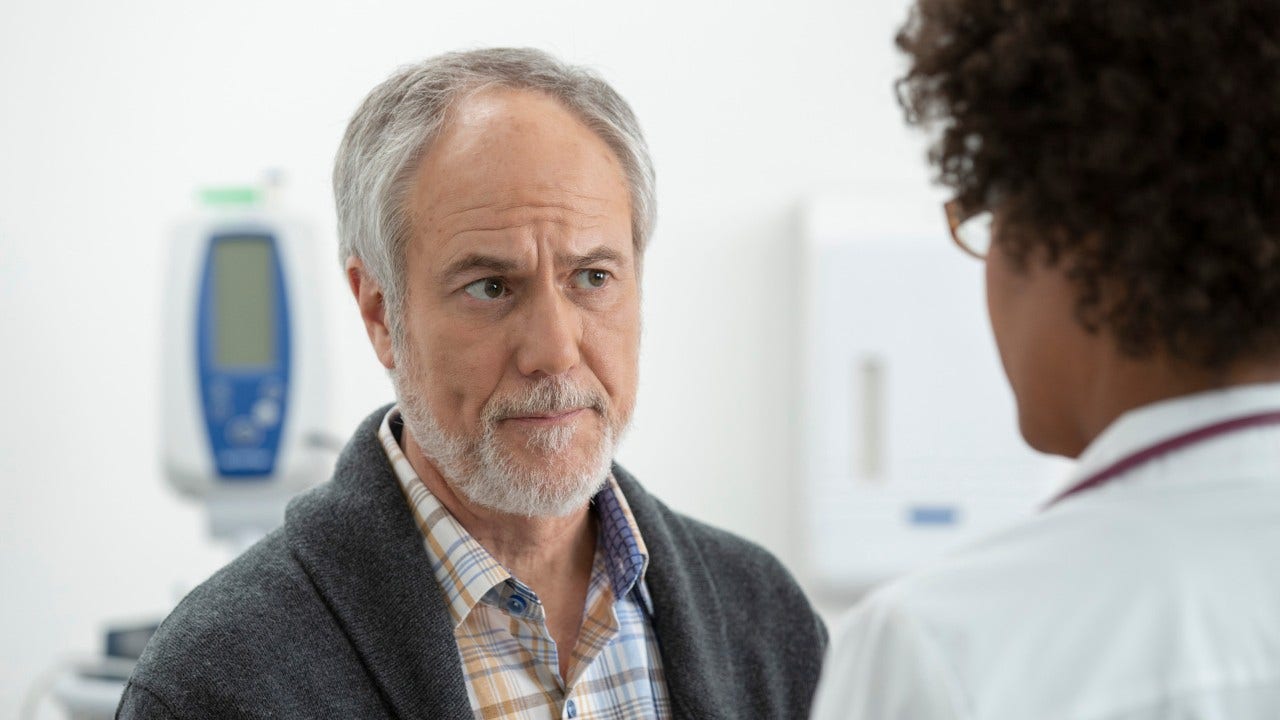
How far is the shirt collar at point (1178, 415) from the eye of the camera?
664mm

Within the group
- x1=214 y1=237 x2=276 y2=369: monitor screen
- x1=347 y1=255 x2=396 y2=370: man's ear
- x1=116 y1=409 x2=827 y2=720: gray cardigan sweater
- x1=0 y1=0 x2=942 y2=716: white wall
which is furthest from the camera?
x1=0 y1=0 x2=942 y2=716: white wall

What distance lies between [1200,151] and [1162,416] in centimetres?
13

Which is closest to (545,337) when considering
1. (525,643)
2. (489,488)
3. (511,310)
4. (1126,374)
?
(511,310)

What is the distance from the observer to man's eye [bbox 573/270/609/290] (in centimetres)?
132

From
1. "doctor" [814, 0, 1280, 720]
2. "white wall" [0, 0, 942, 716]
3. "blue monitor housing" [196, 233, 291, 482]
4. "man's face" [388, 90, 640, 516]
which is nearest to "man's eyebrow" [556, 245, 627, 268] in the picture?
"man's face" [388, 90, 640, 516]

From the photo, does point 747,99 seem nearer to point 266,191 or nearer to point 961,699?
point 266,191

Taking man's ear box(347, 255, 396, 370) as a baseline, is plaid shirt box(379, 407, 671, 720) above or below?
below

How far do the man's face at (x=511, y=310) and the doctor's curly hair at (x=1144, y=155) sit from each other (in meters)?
0.62

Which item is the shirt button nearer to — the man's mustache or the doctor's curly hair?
the man's mustache

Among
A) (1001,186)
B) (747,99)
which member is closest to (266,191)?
(747,99)

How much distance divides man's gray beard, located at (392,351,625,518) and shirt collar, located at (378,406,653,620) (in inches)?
1.2

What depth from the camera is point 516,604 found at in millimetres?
1244

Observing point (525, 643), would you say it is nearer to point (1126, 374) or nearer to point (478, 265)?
point (478, 265)

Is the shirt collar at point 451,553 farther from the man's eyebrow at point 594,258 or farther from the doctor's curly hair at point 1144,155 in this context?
the doctor's curly hair at point 1144,155
